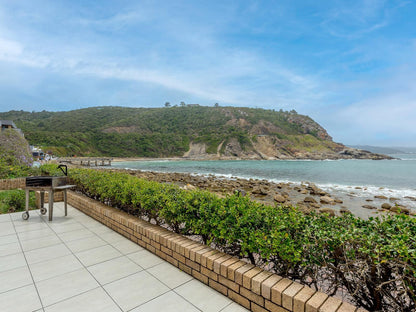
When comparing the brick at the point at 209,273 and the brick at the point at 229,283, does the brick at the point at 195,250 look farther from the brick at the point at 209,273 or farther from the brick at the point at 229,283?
the brick at the point at 229,283

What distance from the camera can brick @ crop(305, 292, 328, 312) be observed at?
154cm

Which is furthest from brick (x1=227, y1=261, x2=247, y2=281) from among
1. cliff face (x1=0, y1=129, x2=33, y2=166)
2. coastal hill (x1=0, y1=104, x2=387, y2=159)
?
coastal hill (x1=0, y1=104, x2=387, y2=159)

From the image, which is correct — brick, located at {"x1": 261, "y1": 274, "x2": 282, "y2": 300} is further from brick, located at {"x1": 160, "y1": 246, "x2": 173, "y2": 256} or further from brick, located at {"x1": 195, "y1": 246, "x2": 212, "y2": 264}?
brick, located at {"x1": 160, "y1": 246, "x2": 173, "y2": 256}

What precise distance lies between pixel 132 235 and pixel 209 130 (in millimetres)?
94275

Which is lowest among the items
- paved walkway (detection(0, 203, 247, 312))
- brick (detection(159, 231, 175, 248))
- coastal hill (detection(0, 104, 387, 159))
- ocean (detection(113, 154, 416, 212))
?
ocean (detection(113, 154, 416, 212))

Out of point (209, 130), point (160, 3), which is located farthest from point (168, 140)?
point (160, 3)

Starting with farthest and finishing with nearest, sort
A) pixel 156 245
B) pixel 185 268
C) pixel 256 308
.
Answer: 1. pixel 156 245
2. pixel 185 268
3. pixel 256 308

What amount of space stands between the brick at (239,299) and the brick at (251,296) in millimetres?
37

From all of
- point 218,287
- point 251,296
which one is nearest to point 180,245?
point 218,287

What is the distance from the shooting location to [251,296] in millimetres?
1930

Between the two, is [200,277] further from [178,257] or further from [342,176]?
[342,176]

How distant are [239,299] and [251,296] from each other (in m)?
0.16

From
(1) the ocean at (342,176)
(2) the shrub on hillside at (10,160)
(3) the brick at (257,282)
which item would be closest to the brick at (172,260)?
(3) the brick at (257,282)

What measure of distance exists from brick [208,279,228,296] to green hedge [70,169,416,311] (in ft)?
1.20
